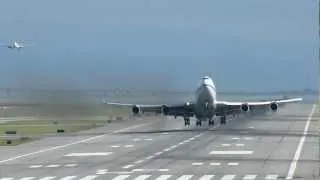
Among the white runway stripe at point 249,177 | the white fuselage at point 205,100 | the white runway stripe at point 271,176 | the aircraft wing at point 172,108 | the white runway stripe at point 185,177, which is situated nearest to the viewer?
the white runway stripe at point 271,176

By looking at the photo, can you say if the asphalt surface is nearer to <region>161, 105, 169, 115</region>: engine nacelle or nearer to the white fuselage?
the white fuselage

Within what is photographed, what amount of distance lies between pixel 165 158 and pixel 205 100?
34052 millimetres

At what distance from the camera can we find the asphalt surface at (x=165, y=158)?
127ft

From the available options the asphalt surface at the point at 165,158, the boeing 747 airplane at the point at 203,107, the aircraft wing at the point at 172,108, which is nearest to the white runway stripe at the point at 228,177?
the asphalt surface at the point at 165,158

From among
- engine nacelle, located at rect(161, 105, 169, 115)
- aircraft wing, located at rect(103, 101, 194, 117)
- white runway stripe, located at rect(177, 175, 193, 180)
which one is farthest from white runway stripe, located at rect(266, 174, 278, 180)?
engine nacelle, located at rect(161, 105, 169, 115)

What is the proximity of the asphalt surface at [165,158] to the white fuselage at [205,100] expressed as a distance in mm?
6387

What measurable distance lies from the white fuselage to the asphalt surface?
6387mm

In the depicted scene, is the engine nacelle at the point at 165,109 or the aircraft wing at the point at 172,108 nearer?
the aircraft wing at the point at 172,108

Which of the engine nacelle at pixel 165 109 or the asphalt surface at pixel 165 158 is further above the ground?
the engine nacelle at pixel 165 109

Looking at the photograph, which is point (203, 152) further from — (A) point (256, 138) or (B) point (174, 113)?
(B) point (174, 113)

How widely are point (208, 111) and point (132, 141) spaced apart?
669 inches

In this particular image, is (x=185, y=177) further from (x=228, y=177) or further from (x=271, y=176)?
(x=271, y=176)

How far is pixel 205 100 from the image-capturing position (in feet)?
273

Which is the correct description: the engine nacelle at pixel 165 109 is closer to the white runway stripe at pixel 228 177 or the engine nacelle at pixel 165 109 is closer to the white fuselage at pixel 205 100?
the white fuselage at pixel 205 100
